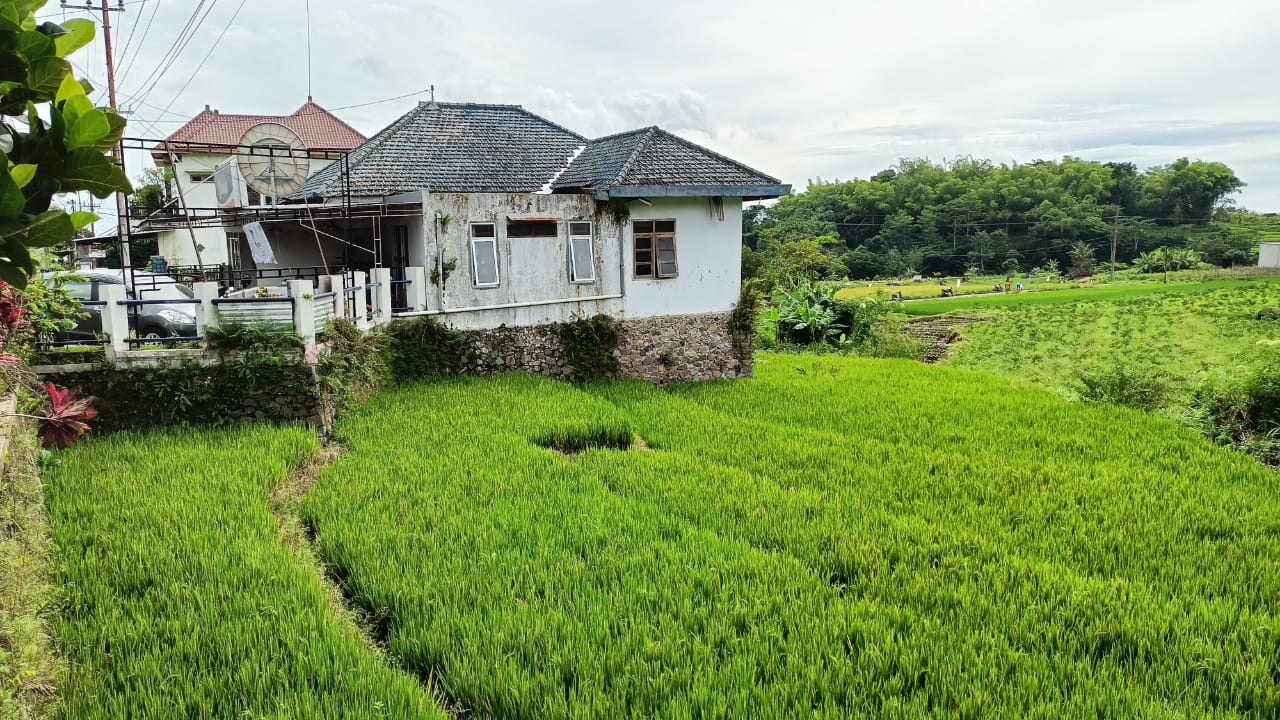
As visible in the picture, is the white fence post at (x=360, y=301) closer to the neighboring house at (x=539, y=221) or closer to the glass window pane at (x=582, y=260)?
the neighboring house at (x=539, y=221)

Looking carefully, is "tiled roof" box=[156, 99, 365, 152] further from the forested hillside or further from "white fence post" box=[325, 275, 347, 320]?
the forested hillside

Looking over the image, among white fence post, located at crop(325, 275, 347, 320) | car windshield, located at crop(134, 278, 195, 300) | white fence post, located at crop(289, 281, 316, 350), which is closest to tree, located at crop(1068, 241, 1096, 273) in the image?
white fence post, located at crop(325, 275, 347, 320)

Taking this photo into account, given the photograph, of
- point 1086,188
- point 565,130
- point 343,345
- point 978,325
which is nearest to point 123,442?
point 343,345

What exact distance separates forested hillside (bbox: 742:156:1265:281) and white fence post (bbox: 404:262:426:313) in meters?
44.5

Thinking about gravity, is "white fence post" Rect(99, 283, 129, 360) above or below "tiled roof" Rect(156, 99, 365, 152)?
below

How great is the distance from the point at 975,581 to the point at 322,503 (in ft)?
18.4

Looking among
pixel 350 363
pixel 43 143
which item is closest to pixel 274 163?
pixel 350 363

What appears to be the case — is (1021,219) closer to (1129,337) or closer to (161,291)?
(1129,337)

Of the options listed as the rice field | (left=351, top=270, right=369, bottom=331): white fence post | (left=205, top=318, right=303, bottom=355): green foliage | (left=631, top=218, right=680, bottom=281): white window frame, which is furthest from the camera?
the rice field

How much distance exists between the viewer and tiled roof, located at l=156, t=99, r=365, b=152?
3058 cm

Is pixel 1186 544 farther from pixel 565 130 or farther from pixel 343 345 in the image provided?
pixel 565 130

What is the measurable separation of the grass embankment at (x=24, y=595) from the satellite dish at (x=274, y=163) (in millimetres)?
8119

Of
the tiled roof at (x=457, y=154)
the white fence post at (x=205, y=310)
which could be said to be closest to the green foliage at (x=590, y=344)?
the tiled roof at (x=457, y=154)

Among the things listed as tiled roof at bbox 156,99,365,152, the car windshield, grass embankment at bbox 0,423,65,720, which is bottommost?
grass embankment at bbox 0,423,65,720
